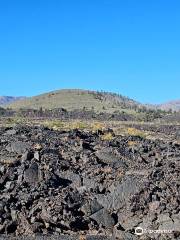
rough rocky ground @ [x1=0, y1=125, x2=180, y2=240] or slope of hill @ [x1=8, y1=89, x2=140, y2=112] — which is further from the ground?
slope of hill @ [x1=8, y1=89, x2=140, y2=112]

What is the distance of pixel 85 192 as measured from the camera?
2150cm

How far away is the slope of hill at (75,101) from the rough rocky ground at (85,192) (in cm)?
8161

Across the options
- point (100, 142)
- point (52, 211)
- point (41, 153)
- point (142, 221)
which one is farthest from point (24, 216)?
point (100, 142)

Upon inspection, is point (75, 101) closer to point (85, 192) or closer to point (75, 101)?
point (75, 101)

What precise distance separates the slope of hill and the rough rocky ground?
3213 inches

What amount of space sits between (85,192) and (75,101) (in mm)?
100488

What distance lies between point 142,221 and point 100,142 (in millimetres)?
12786

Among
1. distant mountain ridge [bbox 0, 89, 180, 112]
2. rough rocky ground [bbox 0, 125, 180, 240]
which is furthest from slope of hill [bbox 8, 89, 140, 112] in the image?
rough rocky ground [bbox 0, 125, 180, 240]

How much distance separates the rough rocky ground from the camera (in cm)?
1816

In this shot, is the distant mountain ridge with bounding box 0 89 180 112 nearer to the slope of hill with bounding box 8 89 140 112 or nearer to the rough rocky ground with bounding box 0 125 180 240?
the slope of hill with bounding box 8 89 140 112

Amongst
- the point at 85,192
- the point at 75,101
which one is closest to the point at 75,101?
the point at 75,101

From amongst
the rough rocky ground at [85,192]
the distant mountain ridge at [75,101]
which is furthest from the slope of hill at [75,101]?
the rough rocky ground at [85,192]

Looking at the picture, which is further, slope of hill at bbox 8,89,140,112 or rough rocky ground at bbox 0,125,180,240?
slope of hill at bbox 8,89,140,112

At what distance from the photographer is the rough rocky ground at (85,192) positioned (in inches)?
715
